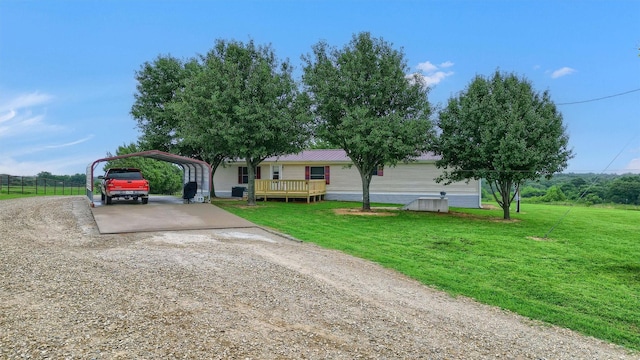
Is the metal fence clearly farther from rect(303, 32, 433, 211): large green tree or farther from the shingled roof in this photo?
rect(303, 32, 433, 211): large green tree

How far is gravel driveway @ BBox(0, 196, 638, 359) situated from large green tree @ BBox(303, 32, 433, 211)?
370 inches

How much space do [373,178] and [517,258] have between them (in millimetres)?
15992

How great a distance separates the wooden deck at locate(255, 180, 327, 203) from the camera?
73.7 ft

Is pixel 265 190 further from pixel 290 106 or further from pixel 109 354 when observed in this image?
pixel 109 354

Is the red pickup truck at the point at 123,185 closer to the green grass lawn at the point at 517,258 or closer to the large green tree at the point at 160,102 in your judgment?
the green grass lawn at the point at 517,258

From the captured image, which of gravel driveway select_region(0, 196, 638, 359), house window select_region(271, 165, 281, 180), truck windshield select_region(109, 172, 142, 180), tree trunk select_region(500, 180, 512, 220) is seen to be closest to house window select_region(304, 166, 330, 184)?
house window select_region(271, 165, 281, 180)

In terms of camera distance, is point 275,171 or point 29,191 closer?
point 275,171

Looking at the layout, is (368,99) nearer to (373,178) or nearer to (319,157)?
(373,178)

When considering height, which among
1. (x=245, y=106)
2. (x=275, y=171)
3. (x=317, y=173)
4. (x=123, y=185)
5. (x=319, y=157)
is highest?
(x=245, y=106)

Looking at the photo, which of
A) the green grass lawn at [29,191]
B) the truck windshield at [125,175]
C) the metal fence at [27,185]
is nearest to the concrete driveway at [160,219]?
the truck windshield at [125,175]

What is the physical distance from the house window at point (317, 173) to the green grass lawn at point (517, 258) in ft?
32.0

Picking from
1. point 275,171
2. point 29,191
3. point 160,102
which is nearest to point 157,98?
point 160,102

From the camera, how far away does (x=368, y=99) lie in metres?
17.2

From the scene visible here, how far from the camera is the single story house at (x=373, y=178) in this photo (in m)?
23.2
